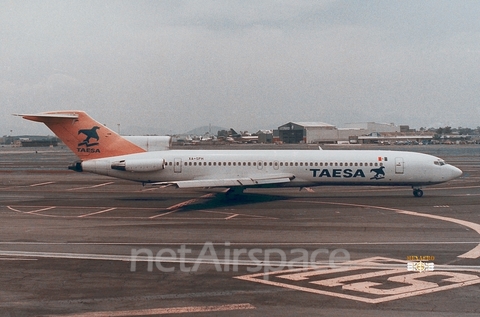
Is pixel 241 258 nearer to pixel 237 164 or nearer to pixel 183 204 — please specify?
pixel 183 204

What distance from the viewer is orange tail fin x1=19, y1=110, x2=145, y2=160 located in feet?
101

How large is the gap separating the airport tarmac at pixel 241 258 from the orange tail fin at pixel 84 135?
3.75 metres

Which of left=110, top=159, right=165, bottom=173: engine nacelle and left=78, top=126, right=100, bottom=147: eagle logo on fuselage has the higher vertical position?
left=78, top=126, right=100, bottom=147: eagle logo on fuselage

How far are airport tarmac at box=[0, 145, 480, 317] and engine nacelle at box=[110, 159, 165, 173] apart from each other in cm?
232

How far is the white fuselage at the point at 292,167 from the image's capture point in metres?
30.2

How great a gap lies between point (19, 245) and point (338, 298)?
12555 millimetres

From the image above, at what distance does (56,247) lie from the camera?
56.7ft

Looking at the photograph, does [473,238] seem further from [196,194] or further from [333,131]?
[333,131]

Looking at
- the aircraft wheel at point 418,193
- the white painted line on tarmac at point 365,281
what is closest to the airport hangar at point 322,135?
the aircraft wheel at point 418,193

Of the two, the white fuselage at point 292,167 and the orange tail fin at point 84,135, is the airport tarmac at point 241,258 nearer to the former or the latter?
the white fuselage at point 292,167

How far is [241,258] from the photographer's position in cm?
1530

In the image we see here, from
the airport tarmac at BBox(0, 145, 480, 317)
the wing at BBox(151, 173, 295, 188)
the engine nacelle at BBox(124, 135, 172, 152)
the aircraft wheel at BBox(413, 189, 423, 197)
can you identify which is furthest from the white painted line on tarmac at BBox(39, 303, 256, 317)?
the aircraft wheel at BBox(413, 189, 423, 197)

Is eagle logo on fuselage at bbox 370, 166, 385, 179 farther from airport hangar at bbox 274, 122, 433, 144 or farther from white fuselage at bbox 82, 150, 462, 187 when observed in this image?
airport hangar at bbox 274, 122, 433, 144

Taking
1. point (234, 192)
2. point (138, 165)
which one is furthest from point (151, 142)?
point (234, 192)
